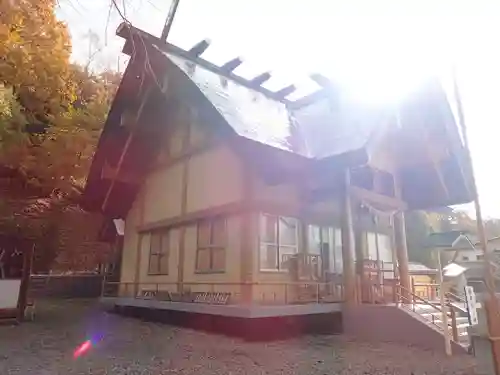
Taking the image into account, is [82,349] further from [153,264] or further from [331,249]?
[331,249]

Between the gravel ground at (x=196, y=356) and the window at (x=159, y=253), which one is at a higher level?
the window at (x=159, y=253)

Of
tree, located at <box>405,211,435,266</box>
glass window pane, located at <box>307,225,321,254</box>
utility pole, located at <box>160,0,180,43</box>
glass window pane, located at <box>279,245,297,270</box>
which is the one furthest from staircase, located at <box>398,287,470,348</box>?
tree, located at <box>405,211,435,266</box>

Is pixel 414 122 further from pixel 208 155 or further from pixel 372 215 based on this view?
pixel 208 155

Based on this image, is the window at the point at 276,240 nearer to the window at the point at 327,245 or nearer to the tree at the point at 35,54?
the window at the point at 327,245

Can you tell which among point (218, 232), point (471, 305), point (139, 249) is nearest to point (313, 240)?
point (218, 232)

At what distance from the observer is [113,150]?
1185cm

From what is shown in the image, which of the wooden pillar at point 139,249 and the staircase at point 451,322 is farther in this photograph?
the wooden pillar at point 139,249

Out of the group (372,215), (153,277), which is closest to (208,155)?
(153,277)

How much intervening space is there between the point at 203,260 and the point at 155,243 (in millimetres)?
2547

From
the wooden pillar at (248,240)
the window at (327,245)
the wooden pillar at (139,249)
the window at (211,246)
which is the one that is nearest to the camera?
the wooden pillar at (248,240)

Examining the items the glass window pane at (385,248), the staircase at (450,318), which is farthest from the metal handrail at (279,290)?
the glass window pane at (385,248)

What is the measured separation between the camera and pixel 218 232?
9352 millimetres

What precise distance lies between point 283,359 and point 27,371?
135 inches

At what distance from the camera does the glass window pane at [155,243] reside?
11.4 metres
